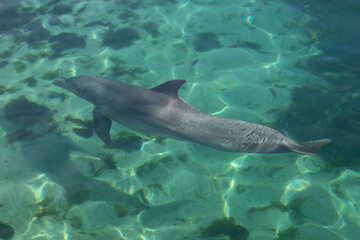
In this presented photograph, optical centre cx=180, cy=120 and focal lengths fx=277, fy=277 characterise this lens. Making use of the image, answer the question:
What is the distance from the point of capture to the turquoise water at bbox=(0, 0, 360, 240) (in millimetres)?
4684

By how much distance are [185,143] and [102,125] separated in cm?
176

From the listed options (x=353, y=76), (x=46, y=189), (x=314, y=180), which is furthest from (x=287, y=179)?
(x=46, y=189)

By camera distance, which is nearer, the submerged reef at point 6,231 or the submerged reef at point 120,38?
the submerged reef at point 6,231

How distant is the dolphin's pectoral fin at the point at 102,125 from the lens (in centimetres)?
526

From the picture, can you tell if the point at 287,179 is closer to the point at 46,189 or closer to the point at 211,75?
the point at 211,75

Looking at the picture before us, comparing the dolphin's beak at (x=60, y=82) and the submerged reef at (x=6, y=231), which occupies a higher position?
the dolphin's beak at (x=60, y=82)

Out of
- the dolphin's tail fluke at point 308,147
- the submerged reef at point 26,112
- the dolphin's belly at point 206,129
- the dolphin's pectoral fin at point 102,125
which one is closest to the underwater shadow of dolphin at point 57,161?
the submerged reef at point 26,112

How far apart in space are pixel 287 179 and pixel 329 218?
2.99ft

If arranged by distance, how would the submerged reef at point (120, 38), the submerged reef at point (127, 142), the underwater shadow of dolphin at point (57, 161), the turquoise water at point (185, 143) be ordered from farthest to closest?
1. the submerged reef at point (120, 38)
2. the submerged reef at point (127, 142)
3. the underwater shadow of dolphin at point (57, 161)
4. the turquoise water at point (185, 143)

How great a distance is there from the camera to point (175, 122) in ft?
16.0

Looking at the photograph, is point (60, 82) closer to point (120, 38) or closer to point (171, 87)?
point (120, 38)

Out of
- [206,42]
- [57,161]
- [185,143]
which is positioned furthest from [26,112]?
[206,42]

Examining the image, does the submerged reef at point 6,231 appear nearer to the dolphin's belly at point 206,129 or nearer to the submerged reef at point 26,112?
the submerged reef at point 26,112

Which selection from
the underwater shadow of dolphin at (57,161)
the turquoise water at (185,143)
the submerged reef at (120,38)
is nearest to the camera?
the turquoise water at (185,143)
